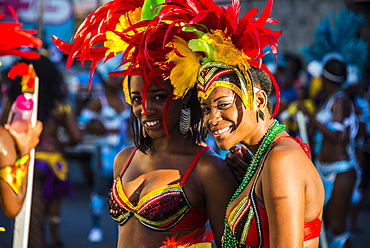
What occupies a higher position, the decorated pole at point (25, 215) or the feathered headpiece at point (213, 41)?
the feathered headpiece at point (213, 41)

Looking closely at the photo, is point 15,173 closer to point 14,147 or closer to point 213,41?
point 14,147

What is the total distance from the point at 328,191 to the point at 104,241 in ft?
10.5

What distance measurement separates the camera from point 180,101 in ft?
9.08

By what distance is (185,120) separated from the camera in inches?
110

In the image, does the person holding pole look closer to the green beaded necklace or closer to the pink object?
the pink object

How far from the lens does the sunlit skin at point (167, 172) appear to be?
104 inches

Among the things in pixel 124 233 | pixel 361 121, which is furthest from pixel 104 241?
pixel 124 233


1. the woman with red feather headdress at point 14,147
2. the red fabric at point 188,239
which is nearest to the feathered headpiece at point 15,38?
the woman with red feather headdress at point 14,147

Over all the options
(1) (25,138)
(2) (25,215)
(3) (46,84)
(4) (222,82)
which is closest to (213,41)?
(4) (222,82)

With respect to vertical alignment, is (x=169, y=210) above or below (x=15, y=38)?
below

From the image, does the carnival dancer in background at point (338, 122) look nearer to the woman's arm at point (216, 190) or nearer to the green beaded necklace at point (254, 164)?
the woman's arm at point (216, 190)

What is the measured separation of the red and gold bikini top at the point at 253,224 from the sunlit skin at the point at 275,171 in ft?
0.09

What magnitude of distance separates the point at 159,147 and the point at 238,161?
Answer: 0.45 m

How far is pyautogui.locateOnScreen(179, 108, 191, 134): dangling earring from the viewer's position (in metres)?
2.79
